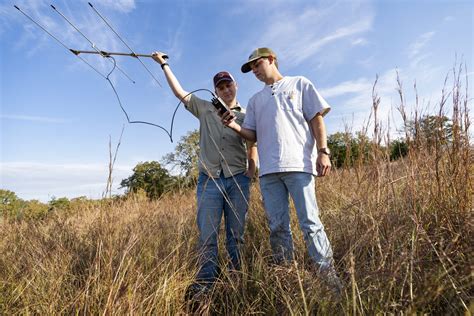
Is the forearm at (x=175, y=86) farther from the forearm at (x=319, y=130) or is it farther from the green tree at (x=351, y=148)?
the green tree at (x=351, y=148)

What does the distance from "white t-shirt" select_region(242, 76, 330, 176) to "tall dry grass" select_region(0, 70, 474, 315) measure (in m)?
0.53

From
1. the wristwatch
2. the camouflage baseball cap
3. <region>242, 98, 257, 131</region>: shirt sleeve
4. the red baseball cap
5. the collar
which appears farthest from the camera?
the collar

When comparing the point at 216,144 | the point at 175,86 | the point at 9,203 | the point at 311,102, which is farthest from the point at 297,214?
the point at 9,203

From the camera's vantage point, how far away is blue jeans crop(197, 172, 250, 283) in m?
2.39

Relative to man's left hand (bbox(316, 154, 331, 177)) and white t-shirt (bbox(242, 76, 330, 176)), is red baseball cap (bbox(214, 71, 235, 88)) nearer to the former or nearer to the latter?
white t-shirt (bbox(242, 76, 330, 176))

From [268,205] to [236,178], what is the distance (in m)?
0.46

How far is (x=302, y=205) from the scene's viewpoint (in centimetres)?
202

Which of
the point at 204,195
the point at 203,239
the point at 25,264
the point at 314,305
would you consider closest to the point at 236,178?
the point at 204,195

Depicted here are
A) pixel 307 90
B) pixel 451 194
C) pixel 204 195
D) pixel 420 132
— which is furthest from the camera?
pixel 204 195

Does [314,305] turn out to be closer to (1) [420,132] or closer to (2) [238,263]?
(2) [238,263]

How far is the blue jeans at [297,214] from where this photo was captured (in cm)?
191

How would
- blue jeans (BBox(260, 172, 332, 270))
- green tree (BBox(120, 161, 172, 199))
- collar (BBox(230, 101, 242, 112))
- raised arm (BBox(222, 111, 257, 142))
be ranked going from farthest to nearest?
green tree (BBox(120, 161, 172, 199)), collar (BBox(230, 101, 242, 112)), raised arm (BBox(222, 111, 257, 142)), blue jeans (BBox(260, 172, 332, 270))

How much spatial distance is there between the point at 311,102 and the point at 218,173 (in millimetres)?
958

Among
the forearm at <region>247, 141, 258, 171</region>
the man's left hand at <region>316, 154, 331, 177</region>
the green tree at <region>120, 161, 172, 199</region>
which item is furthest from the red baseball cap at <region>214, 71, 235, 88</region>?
the green tree at <region>120, 161, 172, 199</region>
